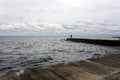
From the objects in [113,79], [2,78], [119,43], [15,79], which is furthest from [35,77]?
[119,43]

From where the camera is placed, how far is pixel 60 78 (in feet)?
29.9

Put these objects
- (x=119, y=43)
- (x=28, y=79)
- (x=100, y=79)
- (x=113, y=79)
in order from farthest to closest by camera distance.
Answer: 1. (x=119, y=43)
2. (x=28, y=79)
3. (x=100, y=79)
4. (x=113, y=79)

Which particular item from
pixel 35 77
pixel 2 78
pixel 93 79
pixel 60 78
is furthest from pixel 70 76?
pixel 2 78

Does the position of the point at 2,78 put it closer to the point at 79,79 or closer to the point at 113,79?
the point at 79,79

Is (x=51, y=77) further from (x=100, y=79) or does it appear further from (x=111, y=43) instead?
(x=111, y=43)

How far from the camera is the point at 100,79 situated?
28.2ft

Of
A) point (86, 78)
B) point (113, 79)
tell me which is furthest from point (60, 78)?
point (113, 79)

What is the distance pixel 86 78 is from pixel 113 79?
66.5 inches

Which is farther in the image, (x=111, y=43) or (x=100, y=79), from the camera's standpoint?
(x=111, y=43)

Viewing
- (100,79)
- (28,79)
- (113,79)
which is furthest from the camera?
(28,79)

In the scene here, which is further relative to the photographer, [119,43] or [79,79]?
[119,43]

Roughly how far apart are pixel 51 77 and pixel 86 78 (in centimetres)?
216

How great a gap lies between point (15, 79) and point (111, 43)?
38643 mm

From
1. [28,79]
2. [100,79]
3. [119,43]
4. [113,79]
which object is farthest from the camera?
[119,43]
